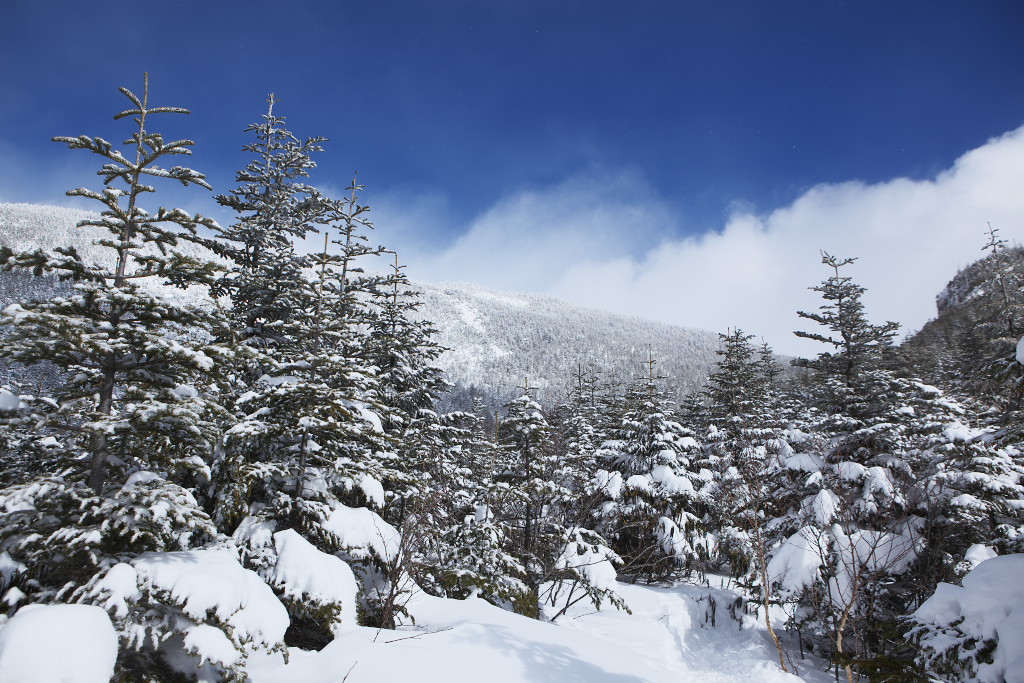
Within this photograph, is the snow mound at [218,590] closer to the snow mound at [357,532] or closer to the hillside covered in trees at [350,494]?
the hillside covered in trees at [350,494]

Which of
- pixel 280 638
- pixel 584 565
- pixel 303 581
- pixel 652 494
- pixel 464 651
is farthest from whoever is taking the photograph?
pixel 652 494

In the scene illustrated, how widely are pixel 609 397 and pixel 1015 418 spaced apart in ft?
78.5

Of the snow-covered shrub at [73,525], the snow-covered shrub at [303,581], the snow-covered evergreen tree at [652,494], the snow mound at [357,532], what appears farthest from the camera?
the snow-covered evergreen tree at [652,494]

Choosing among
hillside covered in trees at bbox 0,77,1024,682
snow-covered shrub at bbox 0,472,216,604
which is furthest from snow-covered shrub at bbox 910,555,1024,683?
snow-covered shrub at bbox 0,472,216,604

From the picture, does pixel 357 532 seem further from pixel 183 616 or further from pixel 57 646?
pixel 57 646

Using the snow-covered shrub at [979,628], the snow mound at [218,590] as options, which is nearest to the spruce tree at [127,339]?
the snow mound at [218,590]

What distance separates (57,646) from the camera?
11.6 feet

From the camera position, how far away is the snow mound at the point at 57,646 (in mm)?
3402

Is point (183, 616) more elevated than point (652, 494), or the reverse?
point (183, 616)

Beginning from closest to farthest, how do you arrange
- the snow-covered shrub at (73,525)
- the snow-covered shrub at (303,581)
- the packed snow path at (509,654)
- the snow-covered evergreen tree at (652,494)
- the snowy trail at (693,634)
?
the snow-covered shrub at (73,525)
the packed snow path at (509,654)
the snow-covered shrub at (303,581)
the snowy trail at (693,634)
the snow-covered evergreen tree at (652,494)

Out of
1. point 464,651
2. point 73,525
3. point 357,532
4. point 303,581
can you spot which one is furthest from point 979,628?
point 73,525

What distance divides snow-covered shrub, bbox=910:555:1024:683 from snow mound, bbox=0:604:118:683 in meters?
6.22

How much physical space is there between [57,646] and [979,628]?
22.0 ft

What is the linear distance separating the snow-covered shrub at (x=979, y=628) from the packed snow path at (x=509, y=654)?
11.6 ft
